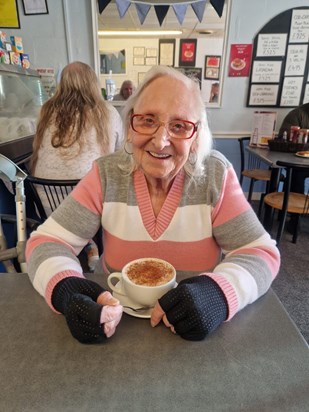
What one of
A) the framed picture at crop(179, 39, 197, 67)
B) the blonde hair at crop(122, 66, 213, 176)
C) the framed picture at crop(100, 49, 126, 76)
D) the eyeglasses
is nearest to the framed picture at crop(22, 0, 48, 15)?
the framed picture at crop(100, 49, 126, 76)

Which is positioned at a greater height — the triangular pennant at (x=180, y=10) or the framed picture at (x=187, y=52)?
the triangular pennant at (x=180, y=10)

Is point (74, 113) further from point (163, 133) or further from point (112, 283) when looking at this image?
point (112, 283)

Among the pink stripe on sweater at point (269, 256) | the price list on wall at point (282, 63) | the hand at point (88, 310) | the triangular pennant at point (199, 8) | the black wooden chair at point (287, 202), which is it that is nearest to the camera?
the hand at point (88, 310)

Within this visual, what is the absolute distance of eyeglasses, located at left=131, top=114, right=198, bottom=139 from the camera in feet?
2.83

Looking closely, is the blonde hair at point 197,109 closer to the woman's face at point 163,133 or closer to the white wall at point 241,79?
the woman's face at point 163,133

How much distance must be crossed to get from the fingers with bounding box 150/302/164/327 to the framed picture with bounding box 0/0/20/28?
383 cm

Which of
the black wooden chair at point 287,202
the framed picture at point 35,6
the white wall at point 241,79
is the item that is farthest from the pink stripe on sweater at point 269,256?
the framed picture at point 35,6

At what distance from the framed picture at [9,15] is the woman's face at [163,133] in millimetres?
3314

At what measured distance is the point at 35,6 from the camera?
126 inches

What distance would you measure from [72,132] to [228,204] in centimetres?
123

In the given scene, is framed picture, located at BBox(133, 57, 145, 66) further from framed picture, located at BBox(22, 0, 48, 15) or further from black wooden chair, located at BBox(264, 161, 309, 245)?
black wooden chair, located at BBox(264, 161, 309, 245)

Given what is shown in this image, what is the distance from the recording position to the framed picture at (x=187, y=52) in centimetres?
336

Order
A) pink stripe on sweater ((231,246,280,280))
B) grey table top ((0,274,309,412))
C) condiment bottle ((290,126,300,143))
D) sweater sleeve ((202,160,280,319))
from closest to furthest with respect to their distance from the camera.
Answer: grey table top ((0,274,309,412)), sweater sleeve ((202,160,280,319)), pink stripe on sweater ((231,246,280,280)), condiment bottle ((290,126,300,143))

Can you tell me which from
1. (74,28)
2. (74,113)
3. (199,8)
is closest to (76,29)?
(74,28)
